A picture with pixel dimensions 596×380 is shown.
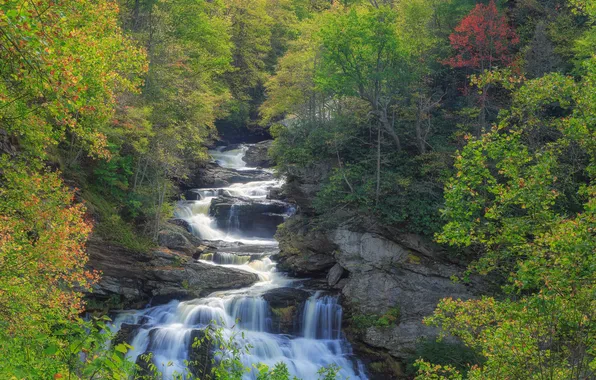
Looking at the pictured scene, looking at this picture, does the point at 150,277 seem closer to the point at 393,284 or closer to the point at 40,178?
the point at 40,178

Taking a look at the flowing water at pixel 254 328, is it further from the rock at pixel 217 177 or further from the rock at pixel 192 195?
the rock at pixel 217 177

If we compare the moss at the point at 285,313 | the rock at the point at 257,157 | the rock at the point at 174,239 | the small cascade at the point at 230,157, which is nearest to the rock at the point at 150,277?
the rock at the point at 174,239

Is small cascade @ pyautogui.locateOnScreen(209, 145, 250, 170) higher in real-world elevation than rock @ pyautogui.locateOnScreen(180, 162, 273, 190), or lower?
higher

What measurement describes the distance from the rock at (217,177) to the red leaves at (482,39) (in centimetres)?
1568

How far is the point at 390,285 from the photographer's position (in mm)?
16344

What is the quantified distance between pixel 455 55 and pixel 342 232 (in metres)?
→ 10.3

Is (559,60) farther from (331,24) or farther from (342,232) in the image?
(342,232)

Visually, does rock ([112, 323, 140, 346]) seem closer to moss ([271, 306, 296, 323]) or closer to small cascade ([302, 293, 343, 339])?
moss ([271, 306, 296, 323])

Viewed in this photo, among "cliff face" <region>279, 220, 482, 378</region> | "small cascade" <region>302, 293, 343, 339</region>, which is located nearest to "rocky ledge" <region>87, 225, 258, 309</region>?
"small cascade" <region>302, 293, 343, 339</region>

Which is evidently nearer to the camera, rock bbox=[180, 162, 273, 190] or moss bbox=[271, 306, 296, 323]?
moss bbox=[271, 306, 296, 323]

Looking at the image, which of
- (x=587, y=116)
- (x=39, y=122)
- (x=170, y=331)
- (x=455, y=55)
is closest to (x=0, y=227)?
(x=39, y=122)

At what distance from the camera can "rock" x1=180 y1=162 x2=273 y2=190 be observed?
29.3 meters

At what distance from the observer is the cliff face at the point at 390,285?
14.8 m

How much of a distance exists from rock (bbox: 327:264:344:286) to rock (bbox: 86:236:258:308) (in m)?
3.19
